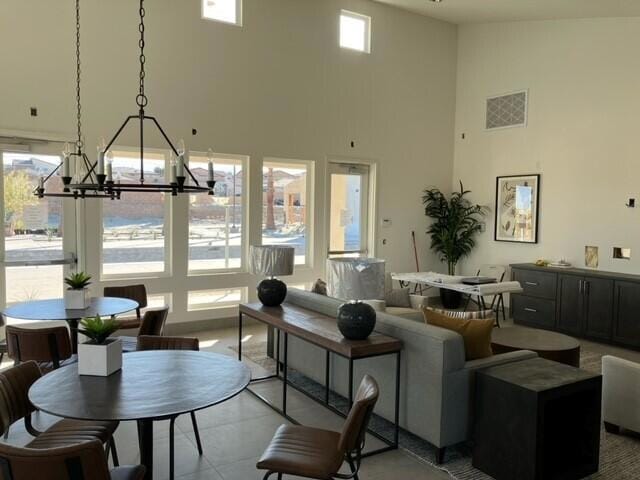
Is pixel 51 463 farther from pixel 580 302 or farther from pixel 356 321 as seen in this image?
pixel 580 302

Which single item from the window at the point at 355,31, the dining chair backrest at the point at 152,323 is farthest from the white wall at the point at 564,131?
the dining chair backrest at the point at 152,323

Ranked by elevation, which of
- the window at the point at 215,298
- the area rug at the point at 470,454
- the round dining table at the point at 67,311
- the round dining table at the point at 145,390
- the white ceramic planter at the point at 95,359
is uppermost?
the white ceramic planter at the point at 95,359

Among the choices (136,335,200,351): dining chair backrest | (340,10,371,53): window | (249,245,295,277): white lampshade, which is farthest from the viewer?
(340,10,371,53): window

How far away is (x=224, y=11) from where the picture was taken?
22.2 ft

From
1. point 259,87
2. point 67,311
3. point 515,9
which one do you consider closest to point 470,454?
point 67,311

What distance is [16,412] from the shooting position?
2506 millimetres

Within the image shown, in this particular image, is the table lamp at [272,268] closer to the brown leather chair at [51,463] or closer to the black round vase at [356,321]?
the black round vase at [356,321]

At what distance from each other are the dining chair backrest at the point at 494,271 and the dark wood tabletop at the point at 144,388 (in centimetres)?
612

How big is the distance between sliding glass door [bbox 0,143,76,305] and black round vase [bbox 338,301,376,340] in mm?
3912

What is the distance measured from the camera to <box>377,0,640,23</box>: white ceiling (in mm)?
6316

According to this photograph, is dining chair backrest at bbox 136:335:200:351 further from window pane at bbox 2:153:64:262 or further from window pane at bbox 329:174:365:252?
window pane at bbox 329:174:365:252

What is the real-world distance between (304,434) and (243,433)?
1.22 m

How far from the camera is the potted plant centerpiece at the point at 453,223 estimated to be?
870cm

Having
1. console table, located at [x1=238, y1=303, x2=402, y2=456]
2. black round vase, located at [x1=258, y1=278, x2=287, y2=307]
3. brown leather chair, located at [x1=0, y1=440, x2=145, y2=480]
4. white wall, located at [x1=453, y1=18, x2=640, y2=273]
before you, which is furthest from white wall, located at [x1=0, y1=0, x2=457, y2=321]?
brown leather chair, located at [x1=0, y1=440, x2=145, y2=480]
